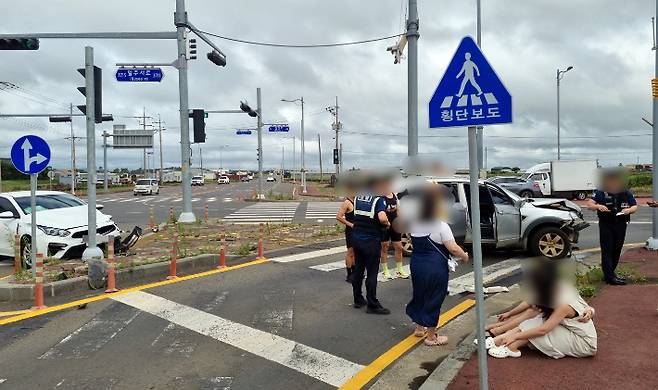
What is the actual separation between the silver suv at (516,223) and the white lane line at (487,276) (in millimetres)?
484

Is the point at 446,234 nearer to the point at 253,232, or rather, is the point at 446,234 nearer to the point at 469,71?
the point at 469,71

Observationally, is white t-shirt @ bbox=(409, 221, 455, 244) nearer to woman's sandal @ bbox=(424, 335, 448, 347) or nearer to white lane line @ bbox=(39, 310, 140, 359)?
woman's sandal @ bbox=(424, 335, 448, 347)

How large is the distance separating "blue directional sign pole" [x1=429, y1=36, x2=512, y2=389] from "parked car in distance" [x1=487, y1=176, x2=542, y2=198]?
29.5 m

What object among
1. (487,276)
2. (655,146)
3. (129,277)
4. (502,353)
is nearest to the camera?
(502,353)

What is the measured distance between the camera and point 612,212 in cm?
728

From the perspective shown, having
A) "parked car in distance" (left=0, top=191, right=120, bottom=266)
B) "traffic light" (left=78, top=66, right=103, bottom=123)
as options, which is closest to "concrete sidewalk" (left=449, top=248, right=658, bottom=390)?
"traffic light" (left=78, top=66, right=103, bottom=123)

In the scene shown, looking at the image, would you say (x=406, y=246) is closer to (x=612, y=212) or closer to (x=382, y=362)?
(x=612, y=212)

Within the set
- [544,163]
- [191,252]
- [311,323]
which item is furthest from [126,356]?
[544,163]

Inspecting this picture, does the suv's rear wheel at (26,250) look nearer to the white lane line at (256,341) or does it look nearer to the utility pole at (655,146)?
the white lane line at (256,341)

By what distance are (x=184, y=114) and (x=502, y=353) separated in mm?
16095

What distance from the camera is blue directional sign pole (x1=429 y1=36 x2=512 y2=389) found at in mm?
3311

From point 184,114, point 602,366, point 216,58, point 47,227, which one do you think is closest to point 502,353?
point 602,366

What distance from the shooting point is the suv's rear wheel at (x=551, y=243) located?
33.6 ft

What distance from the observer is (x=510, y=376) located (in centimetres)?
430
